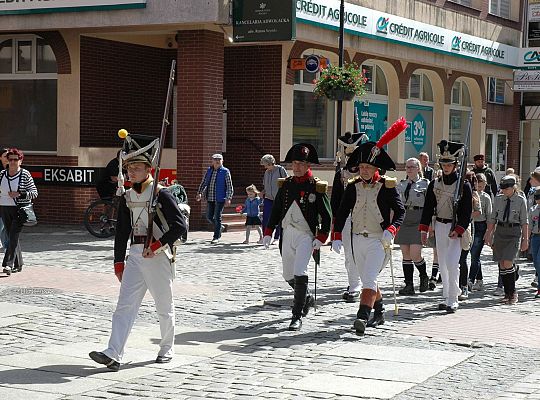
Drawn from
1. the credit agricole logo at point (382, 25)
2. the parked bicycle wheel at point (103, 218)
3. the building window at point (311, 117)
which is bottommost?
the parked bicycle wheel at point (103, 218)

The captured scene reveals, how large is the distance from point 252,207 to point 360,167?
8.78 m

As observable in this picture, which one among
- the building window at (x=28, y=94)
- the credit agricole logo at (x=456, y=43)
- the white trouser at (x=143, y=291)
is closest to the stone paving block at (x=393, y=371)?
the white trouser at (x=143, y=291)

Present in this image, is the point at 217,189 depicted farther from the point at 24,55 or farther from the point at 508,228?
the point at 508,228

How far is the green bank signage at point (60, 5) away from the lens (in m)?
20.3

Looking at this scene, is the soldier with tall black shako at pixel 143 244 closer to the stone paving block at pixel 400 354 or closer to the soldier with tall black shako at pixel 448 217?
the stone paving block at pixel 400 354

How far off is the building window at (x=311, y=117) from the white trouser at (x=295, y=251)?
544 inches

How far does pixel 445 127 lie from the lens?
31734mm

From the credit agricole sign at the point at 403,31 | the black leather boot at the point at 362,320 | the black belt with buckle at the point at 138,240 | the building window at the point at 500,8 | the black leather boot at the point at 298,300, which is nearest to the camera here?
the black belt with buckle at the point at 138,240

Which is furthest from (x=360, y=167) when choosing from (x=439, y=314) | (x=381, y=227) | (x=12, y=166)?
(x=12, y=166)

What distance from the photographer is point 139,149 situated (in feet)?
27.7

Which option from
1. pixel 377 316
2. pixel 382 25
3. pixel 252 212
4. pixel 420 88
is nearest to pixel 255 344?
pixel 377 316

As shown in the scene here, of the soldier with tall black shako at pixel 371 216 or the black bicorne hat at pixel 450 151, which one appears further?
the black bicorne hat at pixel 450 151

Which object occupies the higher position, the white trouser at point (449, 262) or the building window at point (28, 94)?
the building window at point (28, 94)

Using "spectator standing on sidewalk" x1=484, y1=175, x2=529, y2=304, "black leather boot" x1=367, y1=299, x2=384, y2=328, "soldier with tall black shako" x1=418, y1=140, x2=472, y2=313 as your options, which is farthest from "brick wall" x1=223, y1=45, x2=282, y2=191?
"black leather boot" x1=367, y1=299, x2=384, y2=328
